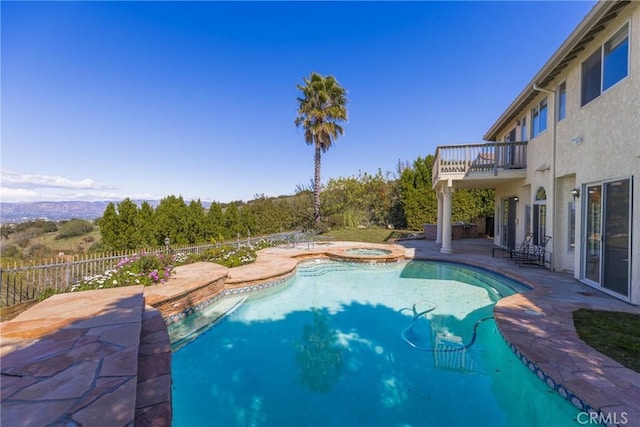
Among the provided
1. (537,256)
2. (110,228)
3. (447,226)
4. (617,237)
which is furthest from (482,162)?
(110,228)

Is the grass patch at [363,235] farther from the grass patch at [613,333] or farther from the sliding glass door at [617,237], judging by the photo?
the grass patch at [613,333]

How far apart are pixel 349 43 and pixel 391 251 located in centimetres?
991

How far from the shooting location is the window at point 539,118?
9102 millimetres

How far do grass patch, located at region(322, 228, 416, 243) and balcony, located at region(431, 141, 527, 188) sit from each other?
259 inches

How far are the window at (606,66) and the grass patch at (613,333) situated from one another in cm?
460

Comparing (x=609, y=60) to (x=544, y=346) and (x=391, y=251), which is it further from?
(x=391, y=251)

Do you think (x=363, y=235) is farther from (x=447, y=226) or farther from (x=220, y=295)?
(x=220, y=295)

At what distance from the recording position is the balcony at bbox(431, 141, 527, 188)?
10680mm

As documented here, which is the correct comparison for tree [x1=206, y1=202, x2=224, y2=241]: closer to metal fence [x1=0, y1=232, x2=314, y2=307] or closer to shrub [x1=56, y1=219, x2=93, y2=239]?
metal fence [x1=0, y1=232, x2=314, y2=307]

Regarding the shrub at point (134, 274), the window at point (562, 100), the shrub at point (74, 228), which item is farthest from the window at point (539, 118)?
the shrub at point (74, 228)

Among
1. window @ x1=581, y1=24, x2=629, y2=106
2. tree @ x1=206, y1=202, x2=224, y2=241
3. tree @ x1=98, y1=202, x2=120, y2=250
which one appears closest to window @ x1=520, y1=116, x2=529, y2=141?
window @ x1=581, y1=24, x2=629, y2=106

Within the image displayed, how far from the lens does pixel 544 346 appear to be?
375cm

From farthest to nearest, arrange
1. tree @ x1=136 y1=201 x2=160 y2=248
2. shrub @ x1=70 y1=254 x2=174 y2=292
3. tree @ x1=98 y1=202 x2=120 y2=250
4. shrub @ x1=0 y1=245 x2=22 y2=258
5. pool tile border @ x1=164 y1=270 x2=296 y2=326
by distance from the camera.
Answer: shrub @ x1=0 y1=245 x2=22 y2=258 < tree @ x1=136 y1=201 x2=160 y2=248 < tree @ x1=98 y1=202 x2=120 y2=250 < shrub @ x1=70 y1=254 x2=174 y2=292 < pool tile border @ x1=164 y1=270 x2=296 y2=326

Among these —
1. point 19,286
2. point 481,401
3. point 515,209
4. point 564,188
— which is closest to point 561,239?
point 564,188
